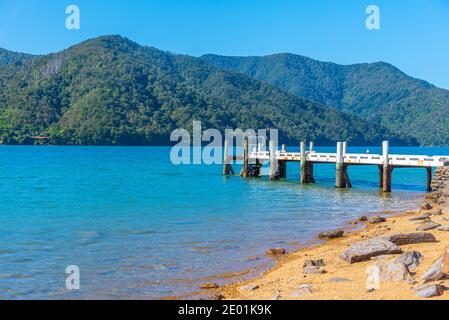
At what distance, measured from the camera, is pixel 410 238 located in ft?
54.9

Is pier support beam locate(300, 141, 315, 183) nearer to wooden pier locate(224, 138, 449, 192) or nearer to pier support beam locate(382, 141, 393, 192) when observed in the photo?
wooden pier locate(224, 138, 449, 192)

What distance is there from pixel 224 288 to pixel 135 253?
17.9 feet

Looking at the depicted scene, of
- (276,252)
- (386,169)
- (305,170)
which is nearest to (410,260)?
(276,252)

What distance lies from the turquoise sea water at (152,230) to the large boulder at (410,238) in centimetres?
404

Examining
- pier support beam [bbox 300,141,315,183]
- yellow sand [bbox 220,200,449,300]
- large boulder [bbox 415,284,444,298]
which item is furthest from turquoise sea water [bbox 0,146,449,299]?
large boulder [bbox 415,284,444,298]

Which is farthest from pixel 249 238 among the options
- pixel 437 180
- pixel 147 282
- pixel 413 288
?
pixel 437 180

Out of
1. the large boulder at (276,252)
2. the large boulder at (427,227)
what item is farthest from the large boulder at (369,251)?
the large boulder at (427,227)

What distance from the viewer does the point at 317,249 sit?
1917cm

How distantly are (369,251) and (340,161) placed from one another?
93.2 feet

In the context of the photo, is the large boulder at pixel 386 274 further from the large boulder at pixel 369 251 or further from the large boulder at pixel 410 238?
the large boulder at pixel 410 238

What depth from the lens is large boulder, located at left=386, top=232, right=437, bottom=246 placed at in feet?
54.5

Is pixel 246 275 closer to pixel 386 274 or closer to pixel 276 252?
pixel 276 252

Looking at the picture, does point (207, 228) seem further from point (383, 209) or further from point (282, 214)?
point (383, 209)
